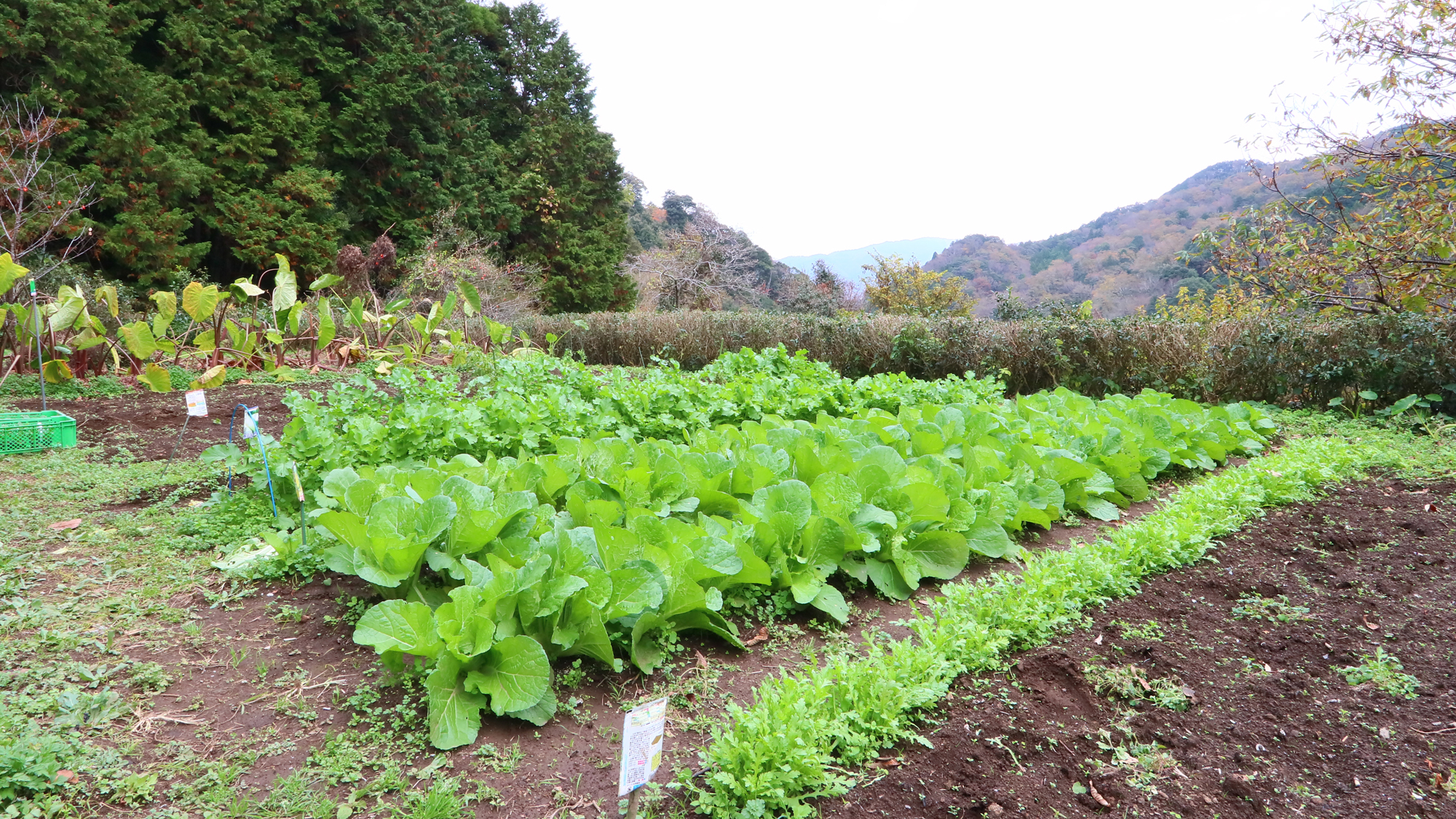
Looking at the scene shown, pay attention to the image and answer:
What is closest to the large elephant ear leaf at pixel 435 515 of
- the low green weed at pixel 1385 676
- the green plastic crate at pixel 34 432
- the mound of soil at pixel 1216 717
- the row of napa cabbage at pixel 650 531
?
the row of napa cabbage at pixel 650 531

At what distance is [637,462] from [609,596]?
1.06m

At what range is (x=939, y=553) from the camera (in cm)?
272

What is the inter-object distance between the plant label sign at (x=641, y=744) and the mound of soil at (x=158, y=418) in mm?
4419

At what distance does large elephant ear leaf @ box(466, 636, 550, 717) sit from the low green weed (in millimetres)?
2286

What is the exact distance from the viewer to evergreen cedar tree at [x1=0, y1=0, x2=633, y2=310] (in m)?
11.5

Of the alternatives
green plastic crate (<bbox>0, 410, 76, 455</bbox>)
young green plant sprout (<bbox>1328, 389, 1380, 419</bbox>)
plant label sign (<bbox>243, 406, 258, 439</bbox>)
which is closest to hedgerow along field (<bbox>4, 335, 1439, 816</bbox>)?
plant label sign (<bbox>243, 406, 258, 439</bbox>)

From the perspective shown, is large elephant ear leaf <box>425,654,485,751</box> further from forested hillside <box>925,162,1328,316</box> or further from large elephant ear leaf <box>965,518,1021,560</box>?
forested hillside <box>925,162,1328,316</box>

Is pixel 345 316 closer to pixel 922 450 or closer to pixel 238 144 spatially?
pixel 238 144

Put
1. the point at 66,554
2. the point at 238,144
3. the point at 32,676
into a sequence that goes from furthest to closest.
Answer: the point at 238,144
the point at 66,554
the point at 32,676

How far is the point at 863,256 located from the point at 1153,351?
16237 millimetres

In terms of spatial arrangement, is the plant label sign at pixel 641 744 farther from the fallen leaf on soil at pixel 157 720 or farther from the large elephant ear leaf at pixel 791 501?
the fallen leaf on soil at pixel 157 720

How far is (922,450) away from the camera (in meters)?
3.62

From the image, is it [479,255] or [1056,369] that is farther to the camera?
[479,255]

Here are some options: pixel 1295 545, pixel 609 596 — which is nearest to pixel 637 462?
pixel 609 596
